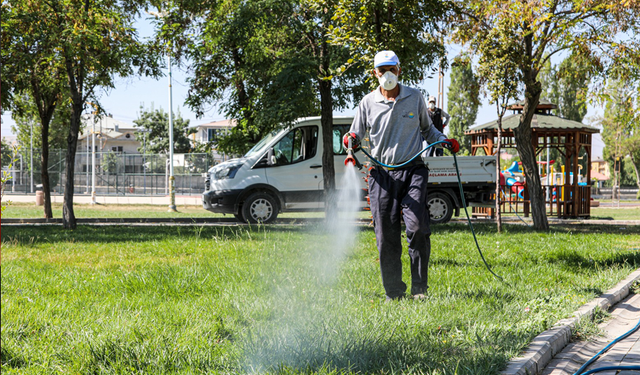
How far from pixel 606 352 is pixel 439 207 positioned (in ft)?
33.5

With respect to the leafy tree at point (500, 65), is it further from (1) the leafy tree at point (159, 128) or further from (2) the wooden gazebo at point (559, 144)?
(1) the leafy tree at point (159, 128)

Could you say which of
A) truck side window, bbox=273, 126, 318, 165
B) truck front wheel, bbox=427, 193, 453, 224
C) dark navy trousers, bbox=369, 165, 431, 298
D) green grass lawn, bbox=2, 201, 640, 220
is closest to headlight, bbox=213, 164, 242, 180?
truck side window, bbox=273, 126, 318, 165

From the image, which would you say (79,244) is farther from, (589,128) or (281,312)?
(589,128)

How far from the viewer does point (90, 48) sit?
39.0 ft

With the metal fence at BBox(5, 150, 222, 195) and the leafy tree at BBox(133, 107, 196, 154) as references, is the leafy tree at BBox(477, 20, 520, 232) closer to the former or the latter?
the metal fence at BBox(5, 150, 222, 195)

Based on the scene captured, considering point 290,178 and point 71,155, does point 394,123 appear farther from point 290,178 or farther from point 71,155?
point 290,178

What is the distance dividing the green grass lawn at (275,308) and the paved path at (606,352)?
0.26 meters

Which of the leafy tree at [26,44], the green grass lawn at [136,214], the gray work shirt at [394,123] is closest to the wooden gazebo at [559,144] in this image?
the green grass lawn at [136,214]

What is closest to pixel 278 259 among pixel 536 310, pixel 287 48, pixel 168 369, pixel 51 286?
pixel 51 286

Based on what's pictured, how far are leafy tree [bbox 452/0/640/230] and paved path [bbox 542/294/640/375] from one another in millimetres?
6692

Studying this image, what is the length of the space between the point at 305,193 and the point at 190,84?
24.9 ft

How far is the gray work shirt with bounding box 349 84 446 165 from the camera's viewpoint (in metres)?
5.05

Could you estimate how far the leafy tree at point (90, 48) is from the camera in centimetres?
1088

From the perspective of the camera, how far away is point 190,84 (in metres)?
20.1
